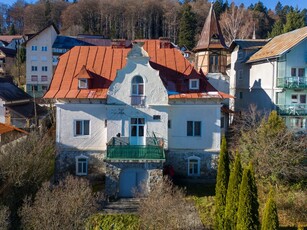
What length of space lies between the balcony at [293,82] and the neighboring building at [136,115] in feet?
28.9

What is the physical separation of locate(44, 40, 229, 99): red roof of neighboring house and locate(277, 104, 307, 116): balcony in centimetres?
926

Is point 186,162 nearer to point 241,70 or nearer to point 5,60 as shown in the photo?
point 241,70

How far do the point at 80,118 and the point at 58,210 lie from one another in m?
9.85

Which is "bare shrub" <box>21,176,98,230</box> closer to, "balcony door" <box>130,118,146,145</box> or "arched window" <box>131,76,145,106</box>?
"balcony door" <box>130,118,146,145</box>

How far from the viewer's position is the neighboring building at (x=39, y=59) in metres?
60.0

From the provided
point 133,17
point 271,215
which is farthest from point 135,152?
point 133,17

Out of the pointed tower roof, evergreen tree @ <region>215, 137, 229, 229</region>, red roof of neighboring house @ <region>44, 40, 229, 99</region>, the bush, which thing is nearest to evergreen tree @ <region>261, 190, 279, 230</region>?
evergreen tree @ <region>215, 137, 229, 229</region>

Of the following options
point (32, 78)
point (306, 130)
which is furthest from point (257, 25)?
point (306, 130)

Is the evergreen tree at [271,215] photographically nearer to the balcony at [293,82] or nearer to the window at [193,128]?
the window at [193,128]

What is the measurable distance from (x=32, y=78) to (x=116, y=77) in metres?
41.8

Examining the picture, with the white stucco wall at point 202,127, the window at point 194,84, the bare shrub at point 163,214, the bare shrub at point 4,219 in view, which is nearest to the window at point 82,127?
the white stucco wall at point 202,127

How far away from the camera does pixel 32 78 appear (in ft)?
200

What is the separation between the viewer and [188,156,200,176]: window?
990 inches

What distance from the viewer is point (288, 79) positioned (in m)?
30.3
